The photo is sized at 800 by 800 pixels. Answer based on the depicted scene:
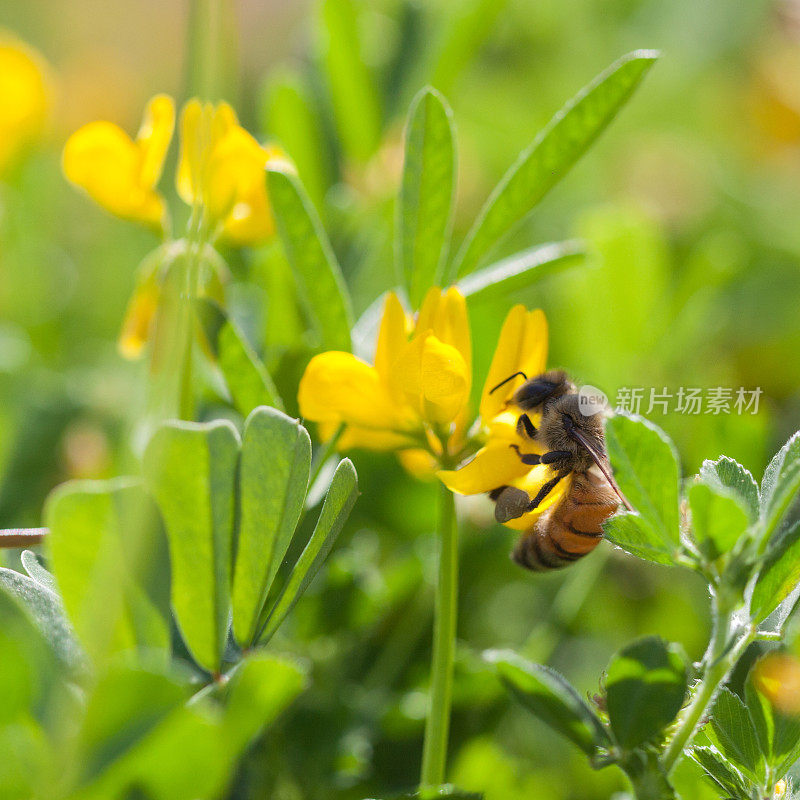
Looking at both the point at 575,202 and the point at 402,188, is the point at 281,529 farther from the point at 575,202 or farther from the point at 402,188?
the point at 575,202

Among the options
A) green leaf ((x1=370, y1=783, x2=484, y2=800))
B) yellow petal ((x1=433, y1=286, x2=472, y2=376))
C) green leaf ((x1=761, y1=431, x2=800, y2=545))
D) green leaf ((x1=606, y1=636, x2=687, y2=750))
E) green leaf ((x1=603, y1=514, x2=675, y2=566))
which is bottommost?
green leaf ((x1=370, y1=783, x2=484, y2=800))

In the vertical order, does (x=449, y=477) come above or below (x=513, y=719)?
above

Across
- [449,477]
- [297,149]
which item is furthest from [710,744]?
[297,149]

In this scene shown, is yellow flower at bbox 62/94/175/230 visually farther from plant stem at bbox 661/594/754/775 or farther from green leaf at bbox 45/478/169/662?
plant stem at bbox 661/594/754/775

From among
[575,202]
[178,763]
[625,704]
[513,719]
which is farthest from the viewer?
[575,202]

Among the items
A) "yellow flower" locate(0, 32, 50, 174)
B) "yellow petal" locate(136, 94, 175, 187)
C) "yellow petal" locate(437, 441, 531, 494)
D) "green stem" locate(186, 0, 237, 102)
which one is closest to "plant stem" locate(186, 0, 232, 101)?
"green stem" locate(186, 0, 237, 102)

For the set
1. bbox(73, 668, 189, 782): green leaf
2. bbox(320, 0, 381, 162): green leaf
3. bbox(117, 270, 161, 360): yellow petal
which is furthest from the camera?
bbox(320, 0, 381, 162): green leaf

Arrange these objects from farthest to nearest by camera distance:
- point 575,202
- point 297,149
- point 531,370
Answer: point 575,202
point 297,149
point 531,370

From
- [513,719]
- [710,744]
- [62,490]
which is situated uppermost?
[62,490]
